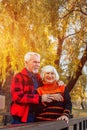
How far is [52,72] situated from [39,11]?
7.73 meters

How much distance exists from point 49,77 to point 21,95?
409mm

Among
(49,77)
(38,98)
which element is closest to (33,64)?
(49,77)

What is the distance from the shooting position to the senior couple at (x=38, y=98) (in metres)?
4.46

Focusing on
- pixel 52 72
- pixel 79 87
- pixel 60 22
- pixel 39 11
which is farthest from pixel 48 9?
pixel 79 87

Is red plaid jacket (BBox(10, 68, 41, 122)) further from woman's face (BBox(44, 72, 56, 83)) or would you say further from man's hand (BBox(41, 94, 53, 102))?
woman's face (BBox(44, 72, 56, 83))

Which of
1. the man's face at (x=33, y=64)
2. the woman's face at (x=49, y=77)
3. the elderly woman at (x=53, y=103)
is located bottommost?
the elderly woman at (x=53, y=103)

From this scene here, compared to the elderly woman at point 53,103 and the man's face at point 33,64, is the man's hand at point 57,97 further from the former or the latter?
the man's face at point 33,64

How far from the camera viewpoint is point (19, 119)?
4504mm

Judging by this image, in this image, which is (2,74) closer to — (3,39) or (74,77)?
(3,39)

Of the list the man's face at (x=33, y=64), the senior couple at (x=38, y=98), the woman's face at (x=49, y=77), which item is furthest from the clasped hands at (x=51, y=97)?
the man's face at (x=33, y=64)

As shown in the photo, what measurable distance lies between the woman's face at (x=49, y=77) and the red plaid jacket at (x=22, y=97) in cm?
21

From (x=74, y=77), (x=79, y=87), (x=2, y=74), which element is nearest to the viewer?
(x=2, y=74)

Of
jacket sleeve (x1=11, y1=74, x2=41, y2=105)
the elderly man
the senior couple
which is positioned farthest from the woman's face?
jacket sleeve (x1=11, y1=74, x2=41, y2=105)

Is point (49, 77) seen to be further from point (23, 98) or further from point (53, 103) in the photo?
point (23, 98)
